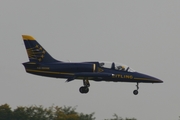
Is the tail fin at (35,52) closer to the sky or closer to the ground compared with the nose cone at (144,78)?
closer to the sky

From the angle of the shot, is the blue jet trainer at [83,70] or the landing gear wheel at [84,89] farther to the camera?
the landing gear wheel at [84,89]

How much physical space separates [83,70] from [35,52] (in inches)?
227

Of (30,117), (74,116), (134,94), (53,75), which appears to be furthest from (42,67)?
(30,117)

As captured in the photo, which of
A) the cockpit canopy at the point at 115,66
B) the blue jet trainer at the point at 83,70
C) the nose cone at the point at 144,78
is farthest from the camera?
the nose cone at the point at 144,78

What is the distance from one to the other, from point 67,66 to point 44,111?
37547mm

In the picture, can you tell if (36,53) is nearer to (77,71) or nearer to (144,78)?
(77,71)

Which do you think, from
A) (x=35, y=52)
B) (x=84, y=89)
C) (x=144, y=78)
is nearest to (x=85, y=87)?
(x=84, y=89)

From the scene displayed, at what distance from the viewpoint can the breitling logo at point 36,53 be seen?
86.9 metres

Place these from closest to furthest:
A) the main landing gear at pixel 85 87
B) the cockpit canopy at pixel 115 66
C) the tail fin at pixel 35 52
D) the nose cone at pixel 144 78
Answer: the cockpit canopy at pixel 115 66 → the main landing gear at pixel 85 87 → the nose cone at pixel 144 78 → the tail fin at pixel 35 52

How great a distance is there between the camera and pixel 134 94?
86438 mm

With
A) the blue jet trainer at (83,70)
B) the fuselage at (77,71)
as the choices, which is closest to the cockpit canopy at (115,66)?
the blue jet trainer at (83,70)

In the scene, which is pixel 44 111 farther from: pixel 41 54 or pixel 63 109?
pixel 41 54

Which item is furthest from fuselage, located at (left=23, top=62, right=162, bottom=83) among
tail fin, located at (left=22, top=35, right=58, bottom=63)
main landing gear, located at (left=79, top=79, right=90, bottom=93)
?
main landing gear, located at (left=79, top=79, right=90, bottom=93)

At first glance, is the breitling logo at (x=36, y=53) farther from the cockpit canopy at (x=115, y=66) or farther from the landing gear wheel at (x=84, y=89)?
the cockpit canopy at (x=115, y=66)
